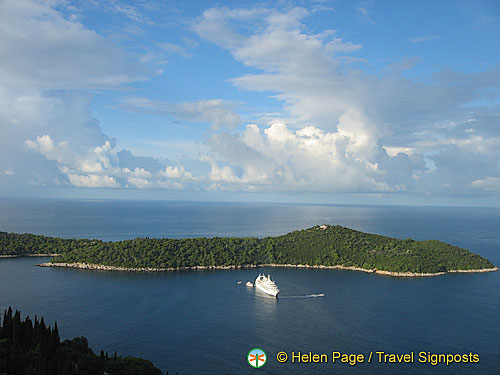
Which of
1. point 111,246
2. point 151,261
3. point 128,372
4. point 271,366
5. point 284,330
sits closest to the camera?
point 128,372

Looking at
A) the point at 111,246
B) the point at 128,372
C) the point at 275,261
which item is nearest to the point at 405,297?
the point at 275,261

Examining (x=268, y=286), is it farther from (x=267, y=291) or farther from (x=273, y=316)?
(x=273, y=316)

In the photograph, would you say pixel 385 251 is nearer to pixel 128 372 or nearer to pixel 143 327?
pixel 143 327

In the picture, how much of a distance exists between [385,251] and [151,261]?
7769cm

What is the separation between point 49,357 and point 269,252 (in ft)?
295

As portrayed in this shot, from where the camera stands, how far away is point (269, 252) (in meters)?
130

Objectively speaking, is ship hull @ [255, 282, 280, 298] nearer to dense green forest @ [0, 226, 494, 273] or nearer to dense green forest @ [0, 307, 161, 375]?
dense green forest @ [0, 226, 494, 273]

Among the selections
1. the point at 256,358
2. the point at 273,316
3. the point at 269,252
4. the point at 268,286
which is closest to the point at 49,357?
the point at 256,358

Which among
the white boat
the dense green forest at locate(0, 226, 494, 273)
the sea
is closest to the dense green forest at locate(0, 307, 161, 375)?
the sea

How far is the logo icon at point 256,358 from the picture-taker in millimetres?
53562

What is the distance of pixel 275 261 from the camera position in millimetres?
126250

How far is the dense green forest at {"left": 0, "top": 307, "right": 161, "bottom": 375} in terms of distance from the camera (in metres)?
43.0

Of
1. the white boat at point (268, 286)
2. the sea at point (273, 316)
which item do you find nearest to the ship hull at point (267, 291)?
the white boat at point (268, 286)

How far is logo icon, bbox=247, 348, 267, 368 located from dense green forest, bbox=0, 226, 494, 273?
63.9 meters
